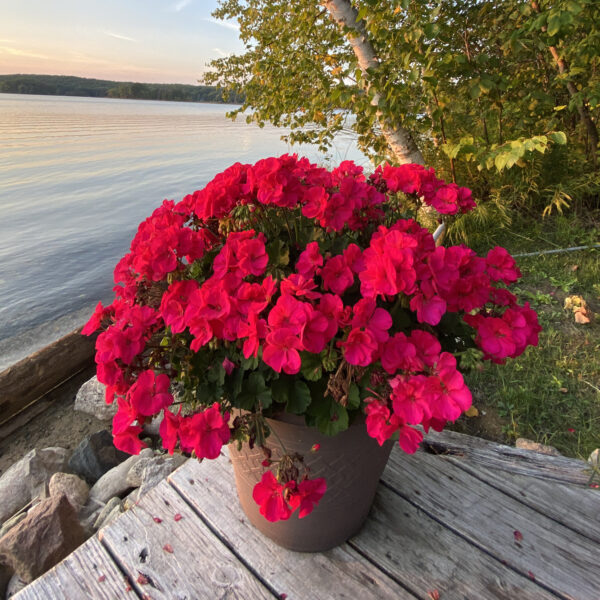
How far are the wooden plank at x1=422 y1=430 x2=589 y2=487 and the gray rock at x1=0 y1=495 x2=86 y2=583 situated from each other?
1459 millimetres

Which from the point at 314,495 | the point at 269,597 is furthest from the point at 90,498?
the point at 314,495

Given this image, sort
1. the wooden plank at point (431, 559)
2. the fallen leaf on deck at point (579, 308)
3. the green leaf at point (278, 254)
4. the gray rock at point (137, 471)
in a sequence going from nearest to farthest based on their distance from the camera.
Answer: the green leaf at point (278, 254) → the wooden plank at point (431, 559) → the gray rock at point (137, 471) → the fallen leaf on deck at point (579, 308)

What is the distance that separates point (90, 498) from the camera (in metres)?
2.13

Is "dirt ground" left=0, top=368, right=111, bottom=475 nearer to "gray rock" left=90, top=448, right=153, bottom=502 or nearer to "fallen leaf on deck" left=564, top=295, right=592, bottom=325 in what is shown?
"gray rock" left=90, top=448, right=153, bottom=502

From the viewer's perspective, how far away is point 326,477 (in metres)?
1.06

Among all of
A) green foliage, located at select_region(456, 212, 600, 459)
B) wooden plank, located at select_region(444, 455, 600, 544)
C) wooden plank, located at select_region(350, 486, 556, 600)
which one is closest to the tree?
green foliage, located at select_region(456, 212, 600, 459)

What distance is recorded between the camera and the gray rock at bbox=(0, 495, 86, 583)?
5.16 feet

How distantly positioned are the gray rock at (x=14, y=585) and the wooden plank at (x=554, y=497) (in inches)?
68.0

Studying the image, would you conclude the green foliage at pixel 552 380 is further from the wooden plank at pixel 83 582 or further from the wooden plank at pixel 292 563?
the wooden plank at pixel 83 582

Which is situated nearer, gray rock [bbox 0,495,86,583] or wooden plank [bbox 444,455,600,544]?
wooden plank [bbox 444,455,600,544]

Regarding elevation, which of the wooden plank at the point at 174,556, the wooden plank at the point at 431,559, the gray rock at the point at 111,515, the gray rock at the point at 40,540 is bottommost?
the gray rock at the point at 111,515

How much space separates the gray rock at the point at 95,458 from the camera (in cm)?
237

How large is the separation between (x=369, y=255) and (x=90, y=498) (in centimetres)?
207

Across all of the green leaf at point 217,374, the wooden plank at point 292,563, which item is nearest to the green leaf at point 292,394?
the green leaf at point 217,374
